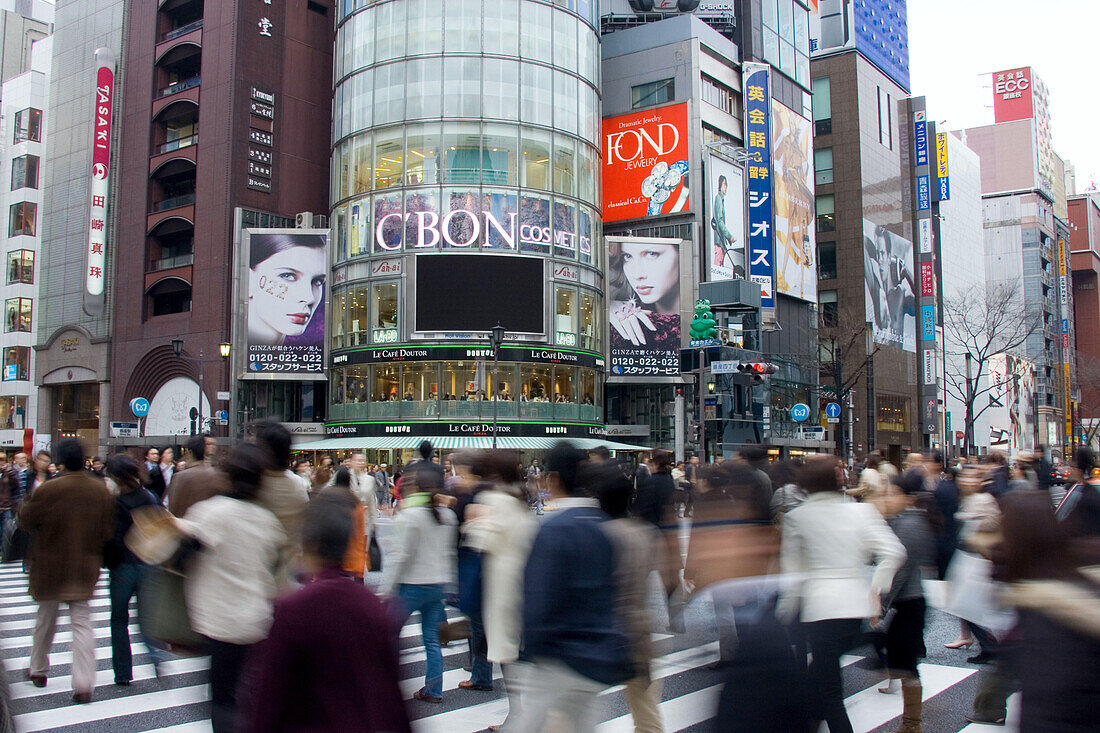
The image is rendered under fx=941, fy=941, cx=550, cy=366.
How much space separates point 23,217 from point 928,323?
2653 inches

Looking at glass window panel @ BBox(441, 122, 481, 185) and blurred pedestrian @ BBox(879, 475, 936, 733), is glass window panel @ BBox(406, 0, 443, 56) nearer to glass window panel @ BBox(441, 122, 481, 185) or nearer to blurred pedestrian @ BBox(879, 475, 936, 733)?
glass window panel @ BBox(441, 122, 481, 185)

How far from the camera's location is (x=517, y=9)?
4662 centimetres

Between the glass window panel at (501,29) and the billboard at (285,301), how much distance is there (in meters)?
12.7

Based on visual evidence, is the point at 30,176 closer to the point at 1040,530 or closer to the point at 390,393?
the point at 390,393

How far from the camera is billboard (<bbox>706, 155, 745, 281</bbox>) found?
53.2m

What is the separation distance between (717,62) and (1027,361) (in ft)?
200

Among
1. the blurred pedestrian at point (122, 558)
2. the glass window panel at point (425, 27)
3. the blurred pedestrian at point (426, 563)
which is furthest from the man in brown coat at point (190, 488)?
the glass window panel at point (425, 27)

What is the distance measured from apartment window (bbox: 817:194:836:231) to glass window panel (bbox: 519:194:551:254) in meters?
34.9

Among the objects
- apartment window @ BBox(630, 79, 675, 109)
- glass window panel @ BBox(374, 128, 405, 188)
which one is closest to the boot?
glass window panel @ BBox(374, 128, 405, 188)

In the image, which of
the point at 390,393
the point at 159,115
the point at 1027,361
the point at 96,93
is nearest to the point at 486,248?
the point at 390,393

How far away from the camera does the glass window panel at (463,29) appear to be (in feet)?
151

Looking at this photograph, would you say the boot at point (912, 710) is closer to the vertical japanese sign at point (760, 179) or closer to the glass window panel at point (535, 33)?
the glass window panel at point (535, 33)

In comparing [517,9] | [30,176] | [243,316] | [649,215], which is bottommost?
[243,316]

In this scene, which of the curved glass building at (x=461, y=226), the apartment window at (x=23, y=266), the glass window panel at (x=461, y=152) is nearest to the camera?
the curved glass building at (x=461, y=226)
